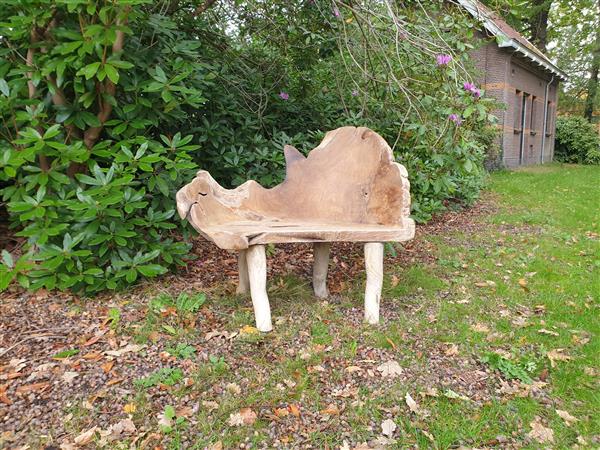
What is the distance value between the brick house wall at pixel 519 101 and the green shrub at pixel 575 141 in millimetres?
1072

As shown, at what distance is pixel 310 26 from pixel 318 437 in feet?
13.8

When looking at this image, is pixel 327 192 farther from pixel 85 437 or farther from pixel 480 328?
pixel 85 437

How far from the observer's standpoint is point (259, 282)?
2660 millimetres

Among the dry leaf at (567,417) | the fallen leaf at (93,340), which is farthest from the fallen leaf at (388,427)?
the fallen leaf at (93,340)

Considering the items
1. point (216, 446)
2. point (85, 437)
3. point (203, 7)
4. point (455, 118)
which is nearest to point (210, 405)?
point (216, 446)

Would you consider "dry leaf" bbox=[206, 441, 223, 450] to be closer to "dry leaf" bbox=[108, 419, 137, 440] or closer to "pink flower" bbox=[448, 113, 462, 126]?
"dry leaf" bbox=[108, 419, 137, 440]

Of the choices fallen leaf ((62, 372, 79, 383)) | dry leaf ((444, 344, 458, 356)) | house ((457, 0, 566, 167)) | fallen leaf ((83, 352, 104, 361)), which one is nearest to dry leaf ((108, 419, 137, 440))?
fallen leaf ((62, 372, 79, 383))

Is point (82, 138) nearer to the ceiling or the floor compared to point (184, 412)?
nearer to the ceiling

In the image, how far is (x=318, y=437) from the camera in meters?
1.97

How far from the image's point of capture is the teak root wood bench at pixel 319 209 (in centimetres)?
262

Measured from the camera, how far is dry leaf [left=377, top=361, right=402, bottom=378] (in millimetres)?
2404

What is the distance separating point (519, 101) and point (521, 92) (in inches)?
11.7

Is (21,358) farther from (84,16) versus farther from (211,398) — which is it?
(84,16)

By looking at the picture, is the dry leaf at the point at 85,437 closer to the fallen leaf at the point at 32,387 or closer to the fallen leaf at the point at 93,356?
the fallen leaf at the point at 32,387
